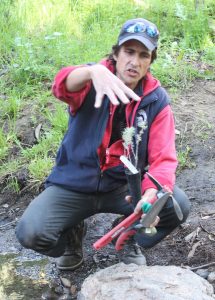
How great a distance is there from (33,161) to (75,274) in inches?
48.6

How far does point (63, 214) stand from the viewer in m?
3.39

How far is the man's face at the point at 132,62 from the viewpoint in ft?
10.4

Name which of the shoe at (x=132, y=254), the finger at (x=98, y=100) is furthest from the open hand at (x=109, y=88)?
the shoe at (x=132, y=254)

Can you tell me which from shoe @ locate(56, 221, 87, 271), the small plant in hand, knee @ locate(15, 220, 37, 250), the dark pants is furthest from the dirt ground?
the small plant in hand

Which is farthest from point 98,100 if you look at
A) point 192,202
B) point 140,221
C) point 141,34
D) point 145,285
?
point 192,202

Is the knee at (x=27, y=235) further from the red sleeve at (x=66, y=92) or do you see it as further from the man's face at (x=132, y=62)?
the man's face at (x=132, y=62)

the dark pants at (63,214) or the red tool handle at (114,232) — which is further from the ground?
the red tool handle at (114,232)

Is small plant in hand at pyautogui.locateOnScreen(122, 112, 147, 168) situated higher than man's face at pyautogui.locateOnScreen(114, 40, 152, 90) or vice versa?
man's face at pyautogui.locateOnScreen(114, 40, 152, 90)

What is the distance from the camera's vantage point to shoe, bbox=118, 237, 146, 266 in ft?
11.6

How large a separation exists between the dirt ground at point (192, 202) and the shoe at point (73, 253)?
0.16ft

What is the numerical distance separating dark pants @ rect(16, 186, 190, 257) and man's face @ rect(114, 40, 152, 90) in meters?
0.73

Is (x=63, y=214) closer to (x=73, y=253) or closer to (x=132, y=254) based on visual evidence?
(x=73, y=253)

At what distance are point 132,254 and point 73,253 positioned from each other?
0.42m

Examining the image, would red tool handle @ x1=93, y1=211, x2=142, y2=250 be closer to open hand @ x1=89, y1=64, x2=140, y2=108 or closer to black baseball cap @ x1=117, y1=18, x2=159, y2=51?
open hand @ x1=89, y1=64, x2=140, y2=108
